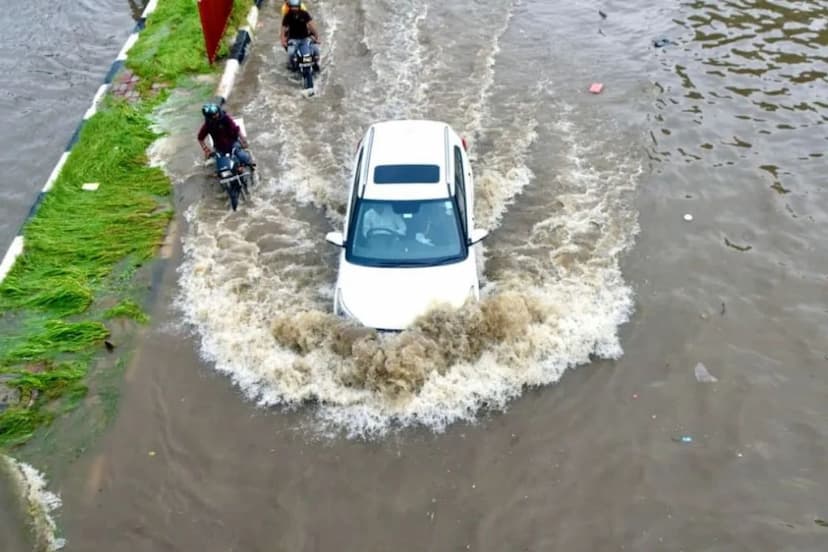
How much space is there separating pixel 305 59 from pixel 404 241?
22.5 feet

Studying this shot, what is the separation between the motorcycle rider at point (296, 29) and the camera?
13516mm

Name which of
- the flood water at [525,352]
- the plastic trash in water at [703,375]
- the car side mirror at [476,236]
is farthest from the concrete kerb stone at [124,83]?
the plastic trash in water at [703,375]

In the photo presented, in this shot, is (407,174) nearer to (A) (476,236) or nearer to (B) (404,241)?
(B) (404,241)

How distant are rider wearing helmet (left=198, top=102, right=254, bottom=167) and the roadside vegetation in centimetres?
125

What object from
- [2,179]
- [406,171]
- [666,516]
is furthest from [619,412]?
[2,179]

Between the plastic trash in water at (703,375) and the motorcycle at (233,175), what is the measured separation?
24.0 feet

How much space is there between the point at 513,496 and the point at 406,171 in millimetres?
4259

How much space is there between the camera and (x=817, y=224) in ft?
32.4

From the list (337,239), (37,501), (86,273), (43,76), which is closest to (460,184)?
(337,239)

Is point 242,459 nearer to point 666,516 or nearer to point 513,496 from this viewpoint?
point 513,496

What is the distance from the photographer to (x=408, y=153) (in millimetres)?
9023

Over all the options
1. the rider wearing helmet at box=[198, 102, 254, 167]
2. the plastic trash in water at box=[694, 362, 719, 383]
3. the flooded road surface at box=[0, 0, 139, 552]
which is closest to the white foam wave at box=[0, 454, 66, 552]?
the flooded road surface at box=[0, 0, 139, 552]

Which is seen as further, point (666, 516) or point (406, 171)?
point (406, 171)

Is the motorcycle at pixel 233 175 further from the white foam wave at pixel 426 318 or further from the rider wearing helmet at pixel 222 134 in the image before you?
the white foam wave at pixel 426 318
